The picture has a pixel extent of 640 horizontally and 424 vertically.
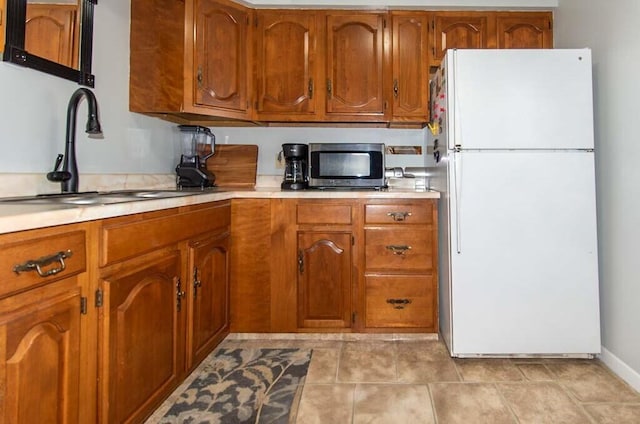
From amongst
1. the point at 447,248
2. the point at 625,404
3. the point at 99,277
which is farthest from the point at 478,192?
the point at 99,277

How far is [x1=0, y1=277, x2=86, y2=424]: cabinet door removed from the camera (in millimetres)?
820

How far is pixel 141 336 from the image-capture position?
1297 mm

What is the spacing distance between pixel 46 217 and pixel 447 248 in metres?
1.71

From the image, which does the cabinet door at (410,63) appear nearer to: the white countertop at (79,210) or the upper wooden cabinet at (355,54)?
the upper wooden cabinet at (355,54)

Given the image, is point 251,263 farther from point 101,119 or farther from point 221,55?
point 221,55

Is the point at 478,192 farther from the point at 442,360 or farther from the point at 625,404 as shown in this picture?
the point at 625,404

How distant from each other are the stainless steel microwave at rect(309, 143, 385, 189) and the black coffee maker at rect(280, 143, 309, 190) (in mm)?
64

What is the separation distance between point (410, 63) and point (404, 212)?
3.40 feet

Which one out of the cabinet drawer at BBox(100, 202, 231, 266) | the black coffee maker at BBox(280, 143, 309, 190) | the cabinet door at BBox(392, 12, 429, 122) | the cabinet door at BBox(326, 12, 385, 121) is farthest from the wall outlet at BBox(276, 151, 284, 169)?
the cabinet drawer at BBox(100, 202, 231, 266)

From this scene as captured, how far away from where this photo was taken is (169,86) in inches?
83.5

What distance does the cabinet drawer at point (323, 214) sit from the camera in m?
2.13

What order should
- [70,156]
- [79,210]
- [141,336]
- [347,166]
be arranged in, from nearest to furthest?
[79,210] < [141,336] < [70,156] < [347,166]

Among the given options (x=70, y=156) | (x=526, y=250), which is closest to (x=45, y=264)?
(x=70, y=156)

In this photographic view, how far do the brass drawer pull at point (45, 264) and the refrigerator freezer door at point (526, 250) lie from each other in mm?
1632
